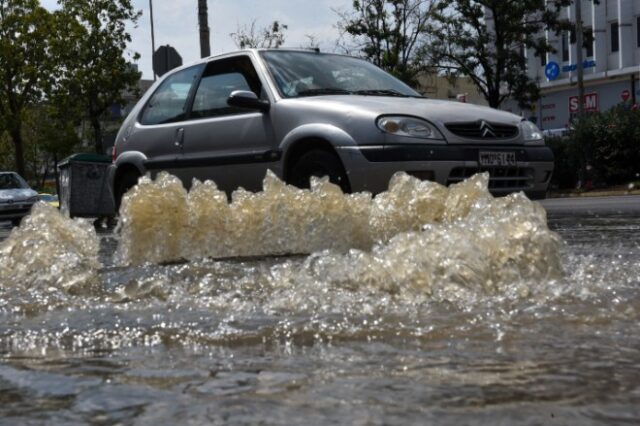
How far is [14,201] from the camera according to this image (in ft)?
82.5

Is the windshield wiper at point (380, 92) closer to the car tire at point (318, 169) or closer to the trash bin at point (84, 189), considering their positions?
the car tire at point (318, 169)

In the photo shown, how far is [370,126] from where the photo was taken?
684 cm

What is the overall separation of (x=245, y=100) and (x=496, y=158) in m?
1.86

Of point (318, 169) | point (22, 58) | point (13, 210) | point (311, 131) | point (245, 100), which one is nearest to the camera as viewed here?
point (311, 131)

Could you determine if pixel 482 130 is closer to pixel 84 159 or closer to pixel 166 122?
pixel 166 122

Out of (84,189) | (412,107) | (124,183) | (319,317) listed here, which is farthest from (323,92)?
(84,189)

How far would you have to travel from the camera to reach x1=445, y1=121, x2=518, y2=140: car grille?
715cm

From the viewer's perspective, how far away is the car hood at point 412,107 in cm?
702

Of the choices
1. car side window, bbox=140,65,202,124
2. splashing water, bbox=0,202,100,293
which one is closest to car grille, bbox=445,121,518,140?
car side window, bbox=140,65,202,124

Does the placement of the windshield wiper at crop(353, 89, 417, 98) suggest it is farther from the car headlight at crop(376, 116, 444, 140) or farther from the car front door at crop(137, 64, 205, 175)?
the car front door at crop(137, 64, 205, 175)

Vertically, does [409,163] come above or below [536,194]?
above

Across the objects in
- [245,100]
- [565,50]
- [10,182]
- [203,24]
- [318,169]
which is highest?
[565,50]

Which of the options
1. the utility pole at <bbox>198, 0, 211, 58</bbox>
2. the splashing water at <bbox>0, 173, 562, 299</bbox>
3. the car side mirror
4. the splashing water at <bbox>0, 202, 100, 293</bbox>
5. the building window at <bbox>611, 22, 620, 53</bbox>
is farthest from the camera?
the building window at <bbox>611, 22, 620, 53</bbox>

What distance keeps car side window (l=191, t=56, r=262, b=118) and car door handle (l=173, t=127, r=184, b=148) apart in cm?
16
